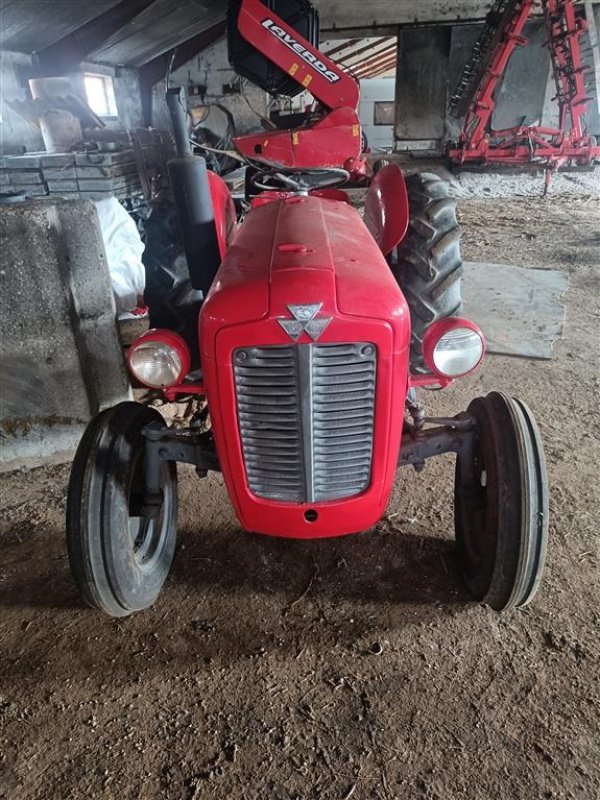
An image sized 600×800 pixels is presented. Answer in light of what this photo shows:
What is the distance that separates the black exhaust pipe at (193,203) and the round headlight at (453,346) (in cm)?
75

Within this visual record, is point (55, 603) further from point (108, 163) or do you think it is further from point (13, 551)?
point (108, 163)

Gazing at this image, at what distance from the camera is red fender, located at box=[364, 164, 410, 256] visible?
7.97 ft

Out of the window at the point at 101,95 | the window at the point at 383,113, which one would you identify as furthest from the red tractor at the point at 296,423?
the window at the point at 383,113

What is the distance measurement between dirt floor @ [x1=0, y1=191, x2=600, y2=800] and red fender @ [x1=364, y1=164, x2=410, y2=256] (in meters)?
1.12

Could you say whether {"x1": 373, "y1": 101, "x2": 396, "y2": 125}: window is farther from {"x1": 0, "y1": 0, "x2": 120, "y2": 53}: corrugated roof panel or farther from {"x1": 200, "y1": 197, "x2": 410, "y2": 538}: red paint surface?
{"x1": 200, "y1": 197, "x2": 410, "y2": 538}: red paint surface

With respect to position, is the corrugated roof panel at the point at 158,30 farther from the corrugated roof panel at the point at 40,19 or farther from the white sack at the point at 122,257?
the white sack at the point at 122,257

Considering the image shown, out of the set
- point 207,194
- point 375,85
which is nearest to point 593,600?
point 207,194

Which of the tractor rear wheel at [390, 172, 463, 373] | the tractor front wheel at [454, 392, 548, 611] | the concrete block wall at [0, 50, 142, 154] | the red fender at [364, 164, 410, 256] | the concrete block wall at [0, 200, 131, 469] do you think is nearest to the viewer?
the tractor front wheel at [454, 392, 548, 611]

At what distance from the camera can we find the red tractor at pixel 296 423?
153cm

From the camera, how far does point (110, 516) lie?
5.91ft

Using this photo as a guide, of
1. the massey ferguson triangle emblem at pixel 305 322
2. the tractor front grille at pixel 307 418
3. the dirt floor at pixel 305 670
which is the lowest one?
the dirt floor at pixel 305 670

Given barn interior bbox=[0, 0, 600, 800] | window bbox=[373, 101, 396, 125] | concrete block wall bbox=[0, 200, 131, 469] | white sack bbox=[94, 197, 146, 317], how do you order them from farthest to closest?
window bbox=[373, 101, 396, 125]
white sack bbox=[94, 197, 146, 317]
concrete block wall bbox=[0, 200, 131, 469]
barn interior bbox=[0, 0, 600, 800]

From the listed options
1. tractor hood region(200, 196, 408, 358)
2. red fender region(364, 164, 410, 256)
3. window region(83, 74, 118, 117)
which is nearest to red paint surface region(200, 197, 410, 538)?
tractor hood region(200, 196, 408, 358)

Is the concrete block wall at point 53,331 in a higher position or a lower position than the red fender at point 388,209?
lower
